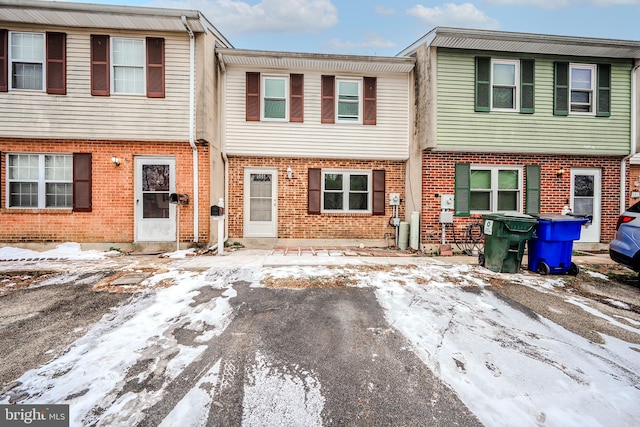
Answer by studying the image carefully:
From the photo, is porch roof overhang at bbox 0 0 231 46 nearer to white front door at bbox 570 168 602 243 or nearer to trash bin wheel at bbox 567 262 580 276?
trash bin wheel at bbox 567 262 580 276

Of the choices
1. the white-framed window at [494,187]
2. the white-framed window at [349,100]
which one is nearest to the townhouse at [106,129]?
the white-framed window at [349,100]

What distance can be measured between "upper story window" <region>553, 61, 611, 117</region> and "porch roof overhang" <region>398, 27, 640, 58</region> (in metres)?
0.39

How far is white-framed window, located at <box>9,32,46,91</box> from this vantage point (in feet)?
23.0

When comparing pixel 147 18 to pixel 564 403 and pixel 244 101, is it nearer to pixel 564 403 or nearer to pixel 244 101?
pixel 244 101

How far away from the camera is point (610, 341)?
3.15 metres

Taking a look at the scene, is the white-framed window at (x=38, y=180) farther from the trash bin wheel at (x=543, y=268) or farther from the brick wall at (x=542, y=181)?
the trash bin wheel at (x=543, y=268)

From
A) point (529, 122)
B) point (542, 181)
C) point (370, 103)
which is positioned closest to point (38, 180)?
point (370, 103)

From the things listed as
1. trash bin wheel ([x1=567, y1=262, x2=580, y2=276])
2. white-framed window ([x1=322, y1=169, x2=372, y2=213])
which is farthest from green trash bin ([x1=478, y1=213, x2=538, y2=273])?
white-framed window ([x1=322, y1=169, x2=372, y2=213])

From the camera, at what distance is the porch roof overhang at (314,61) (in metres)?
7.97

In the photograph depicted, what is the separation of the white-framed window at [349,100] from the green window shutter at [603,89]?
7.19m

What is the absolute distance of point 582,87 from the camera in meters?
8.21

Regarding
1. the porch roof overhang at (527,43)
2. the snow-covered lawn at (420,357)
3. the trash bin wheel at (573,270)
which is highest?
the porch roof overhang at (527,43)

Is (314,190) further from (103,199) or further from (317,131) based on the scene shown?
(103,199)

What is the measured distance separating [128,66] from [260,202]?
16.7 ft
